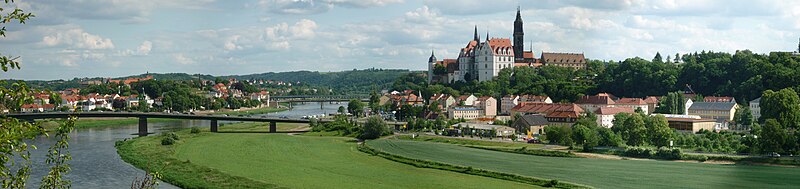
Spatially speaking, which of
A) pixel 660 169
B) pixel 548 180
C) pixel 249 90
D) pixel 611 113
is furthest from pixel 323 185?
pixel 249 90

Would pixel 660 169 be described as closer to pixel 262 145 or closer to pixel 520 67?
pixel 262 145

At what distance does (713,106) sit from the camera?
259 feet

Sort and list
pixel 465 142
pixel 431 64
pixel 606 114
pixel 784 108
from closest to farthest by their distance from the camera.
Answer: pixel 465 142 < pixel 784 108 < pixel 606 114 < pixel 431 64

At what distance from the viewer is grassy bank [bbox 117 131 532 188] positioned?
37.6 m

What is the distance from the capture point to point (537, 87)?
10419 centimetres

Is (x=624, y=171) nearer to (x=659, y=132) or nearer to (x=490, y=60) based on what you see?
(x=659, y=132)

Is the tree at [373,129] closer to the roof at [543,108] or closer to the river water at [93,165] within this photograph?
the roof at [543,108]

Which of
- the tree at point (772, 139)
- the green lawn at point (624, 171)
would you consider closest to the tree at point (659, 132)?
the tree at point (772, 139)

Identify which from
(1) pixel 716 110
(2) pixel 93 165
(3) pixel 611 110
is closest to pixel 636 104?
(3) pixel 611 110

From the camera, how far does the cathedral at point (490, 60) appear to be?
122 m

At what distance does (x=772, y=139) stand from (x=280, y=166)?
94.1 feet

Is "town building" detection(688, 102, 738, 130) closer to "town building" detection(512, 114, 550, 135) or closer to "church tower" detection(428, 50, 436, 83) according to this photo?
"town building" detection(512, 114, 550, 135)

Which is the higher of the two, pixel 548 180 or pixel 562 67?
pixel 562 67

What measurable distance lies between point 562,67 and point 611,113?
44.3 metres
